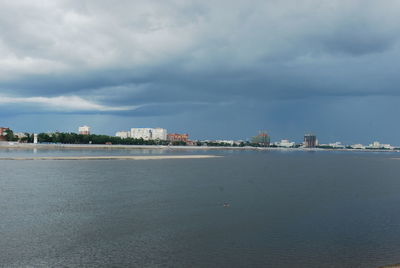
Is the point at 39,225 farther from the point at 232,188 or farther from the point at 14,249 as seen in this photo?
the point at 232,188

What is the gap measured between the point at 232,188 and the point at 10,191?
813 inches

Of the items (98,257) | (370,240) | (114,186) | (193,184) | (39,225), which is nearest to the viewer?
(98,257)

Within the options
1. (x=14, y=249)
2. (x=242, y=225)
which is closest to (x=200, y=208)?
(x=242, y=225)

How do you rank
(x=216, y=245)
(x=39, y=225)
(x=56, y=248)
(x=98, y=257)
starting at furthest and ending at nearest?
(x=39, y=225) < (x=216, y=245) < (x=56, y=248) < (x=98, y=257)

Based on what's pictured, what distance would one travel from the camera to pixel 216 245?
15.5 meters

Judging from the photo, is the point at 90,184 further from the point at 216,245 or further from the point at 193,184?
the point at 216,245

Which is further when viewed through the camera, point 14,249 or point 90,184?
point 90,184

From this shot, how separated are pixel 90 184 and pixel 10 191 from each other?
7740 mm

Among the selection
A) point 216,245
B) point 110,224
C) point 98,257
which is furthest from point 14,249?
point 216,245

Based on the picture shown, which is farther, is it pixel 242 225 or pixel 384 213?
pixel 384 213

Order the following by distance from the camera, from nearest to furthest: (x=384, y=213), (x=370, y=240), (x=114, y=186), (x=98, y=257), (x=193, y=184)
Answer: (x=98, y=257), (x=370, y=240), (x=384, y=213), (x=114, y=186), (x=193, y=184)

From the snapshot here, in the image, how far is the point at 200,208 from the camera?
78.5 ft

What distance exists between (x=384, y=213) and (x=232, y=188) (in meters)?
15.0

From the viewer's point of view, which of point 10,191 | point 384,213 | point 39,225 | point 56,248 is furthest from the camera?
point 10,191
